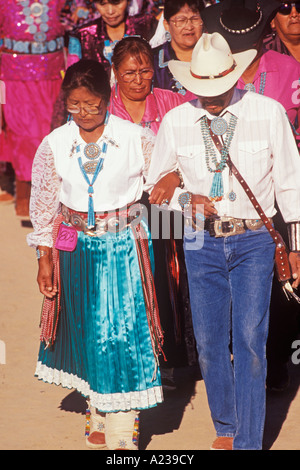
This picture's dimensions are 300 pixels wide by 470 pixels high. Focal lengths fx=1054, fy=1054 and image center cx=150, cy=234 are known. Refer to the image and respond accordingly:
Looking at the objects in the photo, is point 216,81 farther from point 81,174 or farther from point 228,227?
point 81,174

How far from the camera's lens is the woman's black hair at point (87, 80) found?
17.0 feet

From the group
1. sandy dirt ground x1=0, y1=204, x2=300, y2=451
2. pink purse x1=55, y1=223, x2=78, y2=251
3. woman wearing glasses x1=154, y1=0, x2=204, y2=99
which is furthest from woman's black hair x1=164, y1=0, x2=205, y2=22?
sandy dirt ground x1=0, y1=204, x2=300, y2=451

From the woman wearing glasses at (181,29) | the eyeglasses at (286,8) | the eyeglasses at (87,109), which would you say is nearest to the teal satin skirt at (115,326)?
the eyeglasses at (87,109)

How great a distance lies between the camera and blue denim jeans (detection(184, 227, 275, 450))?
16.3 ft

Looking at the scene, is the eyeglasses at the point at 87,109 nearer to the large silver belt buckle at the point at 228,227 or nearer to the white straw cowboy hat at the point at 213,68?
the white straw cowboy hat at the point at 213,68

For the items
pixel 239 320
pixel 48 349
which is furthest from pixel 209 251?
pixel 48 349

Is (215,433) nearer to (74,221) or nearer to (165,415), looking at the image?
(165,415)

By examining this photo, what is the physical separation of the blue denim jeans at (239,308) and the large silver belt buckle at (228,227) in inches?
0.9

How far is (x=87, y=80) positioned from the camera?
5.18m

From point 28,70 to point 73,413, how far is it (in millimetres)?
5184

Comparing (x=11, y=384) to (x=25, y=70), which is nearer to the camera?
(x=11, y=384)

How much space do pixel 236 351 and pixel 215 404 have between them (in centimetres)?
34

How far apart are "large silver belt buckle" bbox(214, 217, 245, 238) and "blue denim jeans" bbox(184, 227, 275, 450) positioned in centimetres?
2

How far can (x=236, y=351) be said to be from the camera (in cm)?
504
